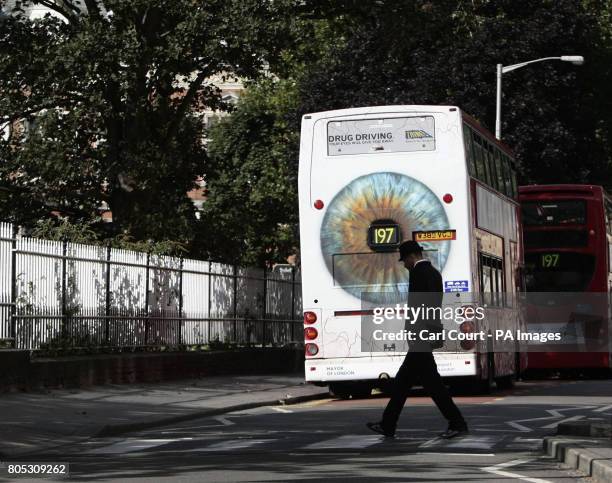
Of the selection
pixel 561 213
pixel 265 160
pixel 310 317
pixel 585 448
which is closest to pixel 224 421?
pixel 310 317

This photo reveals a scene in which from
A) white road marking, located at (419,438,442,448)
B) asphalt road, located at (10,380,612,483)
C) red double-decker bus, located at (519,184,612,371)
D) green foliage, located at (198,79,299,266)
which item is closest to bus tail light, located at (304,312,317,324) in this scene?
asphalt road, located at (10,380,612,483)

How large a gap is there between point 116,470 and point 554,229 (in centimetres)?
2192

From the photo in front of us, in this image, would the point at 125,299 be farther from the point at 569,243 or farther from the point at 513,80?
the point at 513,80

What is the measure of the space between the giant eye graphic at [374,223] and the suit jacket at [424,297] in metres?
7.15

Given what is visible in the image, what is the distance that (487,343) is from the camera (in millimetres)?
24828

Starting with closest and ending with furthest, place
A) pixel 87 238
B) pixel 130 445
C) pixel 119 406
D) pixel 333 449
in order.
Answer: pixel 333 449 → pixel 130 445 → pixel 119 406 → pixel 87 238

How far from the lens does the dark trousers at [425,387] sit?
15648 millimetres

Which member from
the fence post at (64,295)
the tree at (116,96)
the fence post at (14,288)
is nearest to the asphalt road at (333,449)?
the fence post at (14,288)

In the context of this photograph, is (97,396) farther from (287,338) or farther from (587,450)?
(287,338)

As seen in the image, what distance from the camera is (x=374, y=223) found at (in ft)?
75.8

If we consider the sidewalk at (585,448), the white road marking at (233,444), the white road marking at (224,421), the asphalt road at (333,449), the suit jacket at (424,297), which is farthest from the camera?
the white road marking at (224,421)

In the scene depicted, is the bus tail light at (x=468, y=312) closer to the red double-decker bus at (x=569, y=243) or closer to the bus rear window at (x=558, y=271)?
the red double-decker bus at (x=569, y=243)

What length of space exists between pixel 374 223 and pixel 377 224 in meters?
0.05

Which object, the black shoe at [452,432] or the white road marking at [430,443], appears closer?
the white road marking at [430,443]
